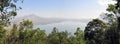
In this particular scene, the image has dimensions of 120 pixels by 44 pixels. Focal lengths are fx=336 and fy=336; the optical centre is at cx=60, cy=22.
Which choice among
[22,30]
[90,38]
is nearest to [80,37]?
[22,30]

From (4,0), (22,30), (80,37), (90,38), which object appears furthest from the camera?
(90,38)

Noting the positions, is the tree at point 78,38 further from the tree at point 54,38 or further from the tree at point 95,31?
the tree at point 95,31

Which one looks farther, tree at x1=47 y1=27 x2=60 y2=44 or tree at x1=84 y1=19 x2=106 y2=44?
tree at x1=84 y1=19 x2=106 y2=44

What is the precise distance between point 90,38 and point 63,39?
1856 centimetres

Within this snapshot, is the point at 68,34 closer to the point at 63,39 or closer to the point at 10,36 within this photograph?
the point at 63,39

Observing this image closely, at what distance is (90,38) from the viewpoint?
108 meters

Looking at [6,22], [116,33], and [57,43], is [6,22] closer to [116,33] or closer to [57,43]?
[116,33]

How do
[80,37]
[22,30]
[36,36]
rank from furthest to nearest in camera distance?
[36,36]
[22,30]
[80,37]

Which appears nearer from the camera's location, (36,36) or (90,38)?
(36,36)

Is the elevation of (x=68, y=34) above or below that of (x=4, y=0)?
below

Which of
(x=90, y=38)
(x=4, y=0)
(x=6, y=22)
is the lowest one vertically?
(x=90, y=38)

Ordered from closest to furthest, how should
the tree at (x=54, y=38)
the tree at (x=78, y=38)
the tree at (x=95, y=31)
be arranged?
the tree at (x=78, y=38)
the tree at (x=54, y=38)
the tree at (x=95, y=31)

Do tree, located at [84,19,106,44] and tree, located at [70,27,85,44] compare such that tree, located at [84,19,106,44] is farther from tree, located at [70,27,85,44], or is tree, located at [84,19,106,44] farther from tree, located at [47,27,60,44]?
tree, located at [70,27,85,44]

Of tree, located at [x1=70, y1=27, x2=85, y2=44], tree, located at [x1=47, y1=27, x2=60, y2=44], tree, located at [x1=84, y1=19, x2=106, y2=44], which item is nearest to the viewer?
tree, located at [x1=70, y1=27, x2=85, y2=44]
